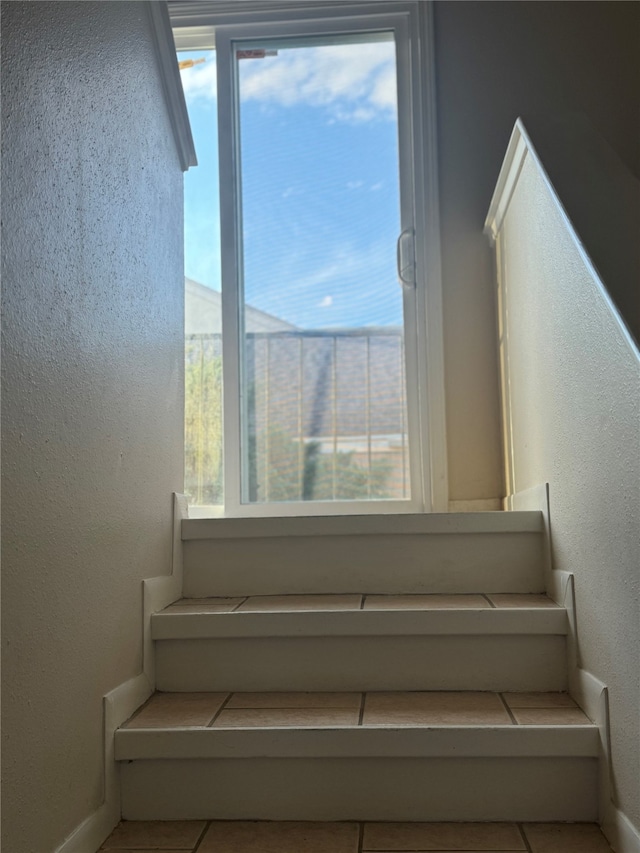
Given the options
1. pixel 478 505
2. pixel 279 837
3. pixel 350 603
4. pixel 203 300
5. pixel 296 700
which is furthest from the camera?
pixel 203 300

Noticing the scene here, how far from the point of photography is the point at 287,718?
1524 mm

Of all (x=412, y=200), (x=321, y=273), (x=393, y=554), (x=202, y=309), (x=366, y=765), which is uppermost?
(x=412, y=200)

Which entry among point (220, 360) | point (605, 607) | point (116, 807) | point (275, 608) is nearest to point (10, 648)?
point (116, 807)

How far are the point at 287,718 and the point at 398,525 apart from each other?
1.90ft

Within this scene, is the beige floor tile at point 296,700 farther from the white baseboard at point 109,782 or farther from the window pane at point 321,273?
the window pane at point 321,273

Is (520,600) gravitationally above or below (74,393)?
below

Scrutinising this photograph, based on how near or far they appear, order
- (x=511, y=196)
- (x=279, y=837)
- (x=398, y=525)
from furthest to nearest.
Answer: (x=511, y=196)
(x=398, y=525)
(x=279, y=837)

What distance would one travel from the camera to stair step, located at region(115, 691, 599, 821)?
1.43m

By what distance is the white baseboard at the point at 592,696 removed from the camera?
Answer: 130 cm

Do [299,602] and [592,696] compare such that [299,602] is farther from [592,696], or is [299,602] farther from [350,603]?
[592,696]

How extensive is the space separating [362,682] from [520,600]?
1.39 feet

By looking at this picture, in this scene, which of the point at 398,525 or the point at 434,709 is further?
the point at 398,525

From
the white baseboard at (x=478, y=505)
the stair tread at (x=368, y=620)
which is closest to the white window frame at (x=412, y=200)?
the white baseboard at (x=478, y=505)

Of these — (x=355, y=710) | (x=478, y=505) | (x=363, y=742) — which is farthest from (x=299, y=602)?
(x=478, y=505)
